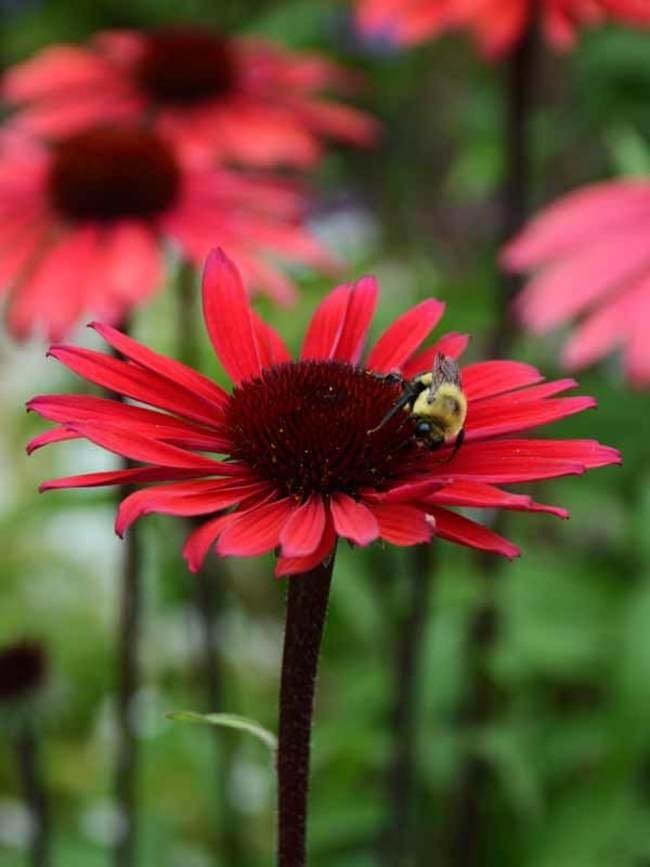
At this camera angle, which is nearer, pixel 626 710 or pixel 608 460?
pixel 608 460

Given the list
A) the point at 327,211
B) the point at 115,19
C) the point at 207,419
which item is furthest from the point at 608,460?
the point at 115,19

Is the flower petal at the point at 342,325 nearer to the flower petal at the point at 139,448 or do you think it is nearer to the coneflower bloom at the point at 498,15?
the flower petal at the point at 139,448

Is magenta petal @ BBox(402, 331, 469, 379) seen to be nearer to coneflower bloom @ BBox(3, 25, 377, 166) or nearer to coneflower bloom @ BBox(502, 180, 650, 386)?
coneflower bloom @ BBox(502, 180, 650, 386)

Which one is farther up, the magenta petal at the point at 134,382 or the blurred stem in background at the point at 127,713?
the magenta petal at the point at 134,382

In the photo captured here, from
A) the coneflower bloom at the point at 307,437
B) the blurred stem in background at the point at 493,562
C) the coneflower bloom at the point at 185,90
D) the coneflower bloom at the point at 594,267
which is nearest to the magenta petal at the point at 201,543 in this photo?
the coneflower bloom at the point at 307,437

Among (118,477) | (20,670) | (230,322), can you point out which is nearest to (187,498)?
(118,477)

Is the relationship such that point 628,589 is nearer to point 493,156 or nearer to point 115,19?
point 493,156
